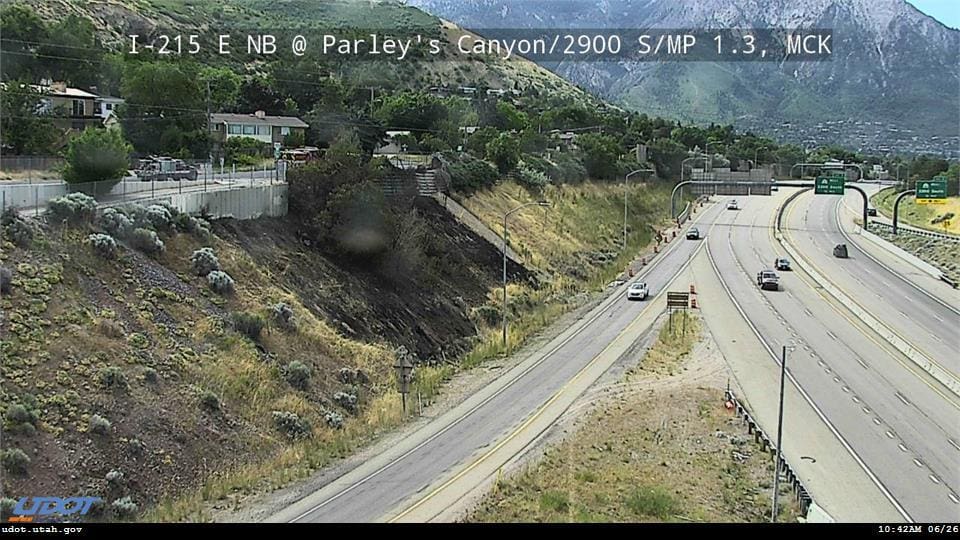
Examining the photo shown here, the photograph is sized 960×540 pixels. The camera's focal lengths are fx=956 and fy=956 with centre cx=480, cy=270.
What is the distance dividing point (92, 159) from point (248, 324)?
31.7 ft

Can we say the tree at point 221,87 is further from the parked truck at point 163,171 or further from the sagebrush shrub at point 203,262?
the sagebrush shrub at point 203,262

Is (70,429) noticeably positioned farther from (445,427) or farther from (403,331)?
(403,331)

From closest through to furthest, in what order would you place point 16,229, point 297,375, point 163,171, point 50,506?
point 50,506 < point 16,229 < point 297,375 < point 163,171

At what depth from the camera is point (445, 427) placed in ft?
104

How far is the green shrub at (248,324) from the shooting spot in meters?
33.8

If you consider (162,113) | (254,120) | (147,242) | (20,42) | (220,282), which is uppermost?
(20,42)

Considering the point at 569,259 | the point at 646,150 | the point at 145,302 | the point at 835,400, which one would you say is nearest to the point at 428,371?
the point at 145,302

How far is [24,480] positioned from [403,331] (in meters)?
24.2

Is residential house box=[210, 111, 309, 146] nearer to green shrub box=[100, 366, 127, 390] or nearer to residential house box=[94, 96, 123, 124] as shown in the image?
residential house box=[94, 96, 123, 124]

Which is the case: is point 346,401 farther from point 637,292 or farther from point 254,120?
point 254,120

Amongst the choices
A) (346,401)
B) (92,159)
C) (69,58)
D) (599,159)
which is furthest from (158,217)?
(599,159)

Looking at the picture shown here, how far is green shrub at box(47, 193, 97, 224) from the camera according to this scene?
3206 cm

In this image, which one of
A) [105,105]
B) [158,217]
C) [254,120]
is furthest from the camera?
→ [254,120]

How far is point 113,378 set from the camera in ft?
86.7
